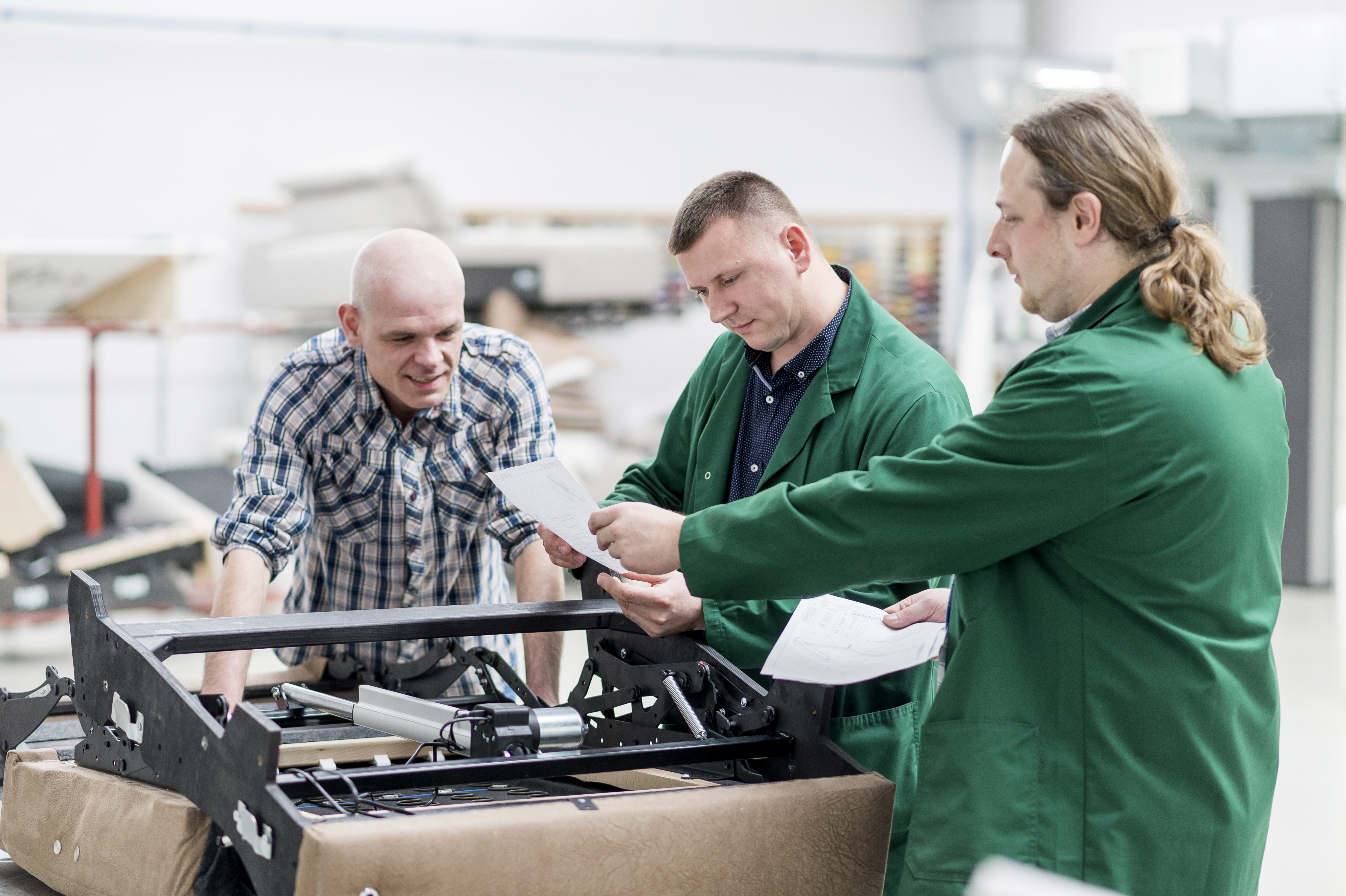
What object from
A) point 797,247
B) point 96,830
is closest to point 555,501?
point 797,247

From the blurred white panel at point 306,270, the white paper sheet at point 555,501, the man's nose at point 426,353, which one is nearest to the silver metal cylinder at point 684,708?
the white paper sheet at point 555,501

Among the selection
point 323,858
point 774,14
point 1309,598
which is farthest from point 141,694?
point 774,14

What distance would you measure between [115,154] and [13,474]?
132 inches

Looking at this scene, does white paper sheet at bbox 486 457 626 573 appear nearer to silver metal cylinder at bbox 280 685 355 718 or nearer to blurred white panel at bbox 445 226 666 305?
silver metal cylinder at bbox 280 685 355 718

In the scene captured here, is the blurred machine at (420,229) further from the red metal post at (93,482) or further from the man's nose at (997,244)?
the man's nose at (997,244)

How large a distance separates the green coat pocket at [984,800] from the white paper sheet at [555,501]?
1.65 ft

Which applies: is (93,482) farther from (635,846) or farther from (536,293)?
(635,846)

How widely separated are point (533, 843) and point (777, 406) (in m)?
0.81

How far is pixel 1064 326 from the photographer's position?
1.32 m

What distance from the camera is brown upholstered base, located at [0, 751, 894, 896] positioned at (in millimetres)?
1049

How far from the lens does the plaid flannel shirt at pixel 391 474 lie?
1970 mm

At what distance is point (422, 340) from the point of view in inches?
74.6

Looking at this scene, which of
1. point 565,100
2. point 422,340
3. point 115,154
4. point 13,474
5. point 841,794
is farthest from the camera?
point 565,100

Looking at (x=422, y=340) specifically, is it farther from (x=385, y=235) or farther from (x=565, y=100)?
(x=565, y=100)
